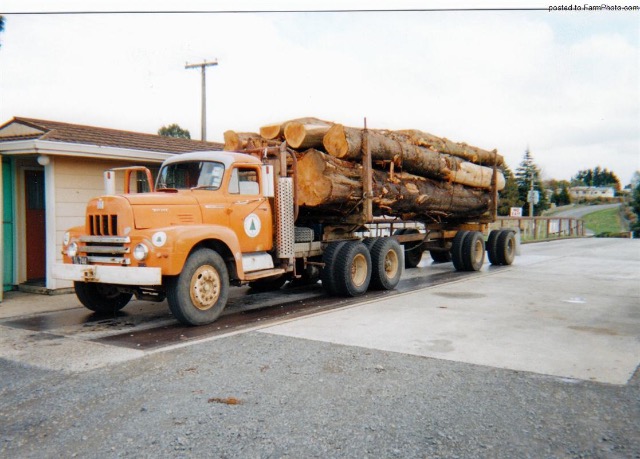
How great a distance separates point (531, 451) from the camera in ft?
12.8

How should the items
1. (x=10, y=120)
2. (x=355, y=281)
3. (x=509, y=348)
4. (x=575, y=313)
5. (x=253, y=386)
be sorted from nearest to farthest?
1. (x=253, y=386)
2. (x=509, y=348)
3. (x=575, y=313)
4. (x=355, y=281)
5. (x=10, y=120)

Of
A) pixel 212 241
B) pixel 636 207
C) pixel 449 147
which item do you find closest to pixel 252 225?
pixel 212 241

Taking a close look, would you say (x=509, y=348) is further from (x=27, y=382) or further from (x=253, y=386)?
(x=27, y=382)

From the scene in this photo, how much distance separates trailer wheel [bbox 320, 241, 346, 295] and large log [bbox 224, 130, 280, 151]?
224cm

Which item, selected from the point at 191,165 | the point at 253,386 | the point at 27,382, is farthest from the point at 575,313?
the point at 27,382

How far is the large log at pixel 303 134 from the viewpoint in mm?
10555

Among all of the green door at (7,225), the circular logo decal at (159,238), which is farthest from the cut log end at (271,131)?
the green door at (7,225)

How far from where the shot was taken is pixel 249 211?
9336 mm

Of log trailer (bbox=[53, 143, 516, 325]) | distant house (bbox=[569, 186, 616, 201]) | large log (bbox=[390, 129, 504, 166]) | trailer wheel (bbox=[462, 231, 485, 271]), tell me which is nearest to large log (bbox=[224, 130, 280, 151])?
log trailer (bbox=[53, 143, 516, 325])

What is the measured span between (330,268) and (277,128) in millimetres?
2862

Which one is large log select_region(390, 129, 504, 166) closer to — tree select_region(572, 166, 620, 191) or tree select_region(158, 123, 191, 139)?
tree select_region(158, 123, 191, 139)

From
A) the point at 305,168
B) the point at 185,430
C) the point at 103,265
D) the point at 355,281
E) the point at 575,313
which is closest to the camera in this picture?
the point at 185,430

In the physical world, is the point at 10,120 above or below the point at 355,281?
above

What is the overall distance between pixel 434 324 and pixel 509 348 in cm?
149
